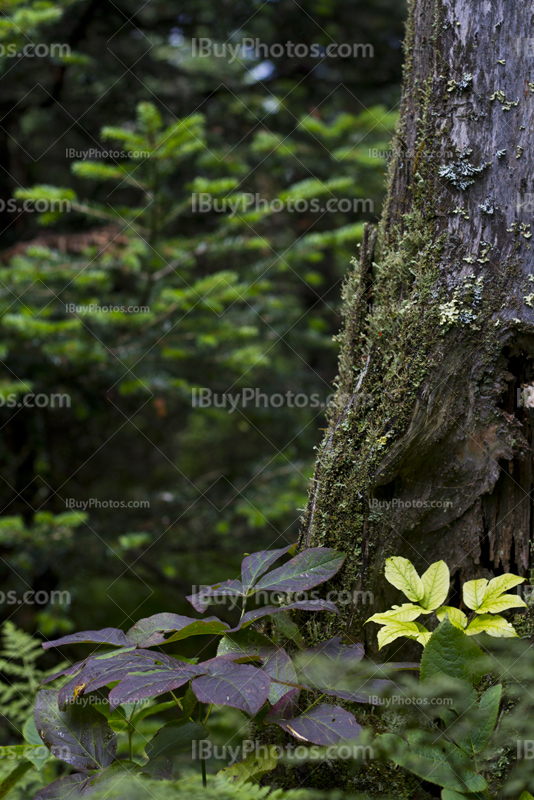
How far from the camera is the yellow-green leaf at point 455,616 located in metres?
1.34

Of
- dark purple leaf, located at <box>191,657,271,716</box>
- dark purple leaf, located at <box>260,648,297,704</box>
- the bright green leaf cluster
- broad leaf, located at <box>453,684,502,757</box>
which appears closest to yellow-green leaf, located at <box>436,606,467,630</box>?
the bright green leaf cluster

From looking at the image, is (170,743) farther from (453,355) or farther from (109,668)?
(453,355)

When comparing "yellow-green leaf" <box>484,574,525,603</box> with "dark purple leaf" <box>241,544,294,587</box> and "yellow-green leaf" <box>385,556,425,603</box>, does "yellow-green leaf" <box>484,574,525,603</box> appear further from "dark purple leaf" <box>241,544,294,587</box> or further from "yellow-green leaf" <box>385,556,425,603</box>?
"dark purple leaf" <box>241,544,294,587</box>

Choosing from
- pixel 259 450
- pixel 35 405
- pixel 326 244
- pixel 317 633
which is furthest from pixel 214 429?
pixel 317 633

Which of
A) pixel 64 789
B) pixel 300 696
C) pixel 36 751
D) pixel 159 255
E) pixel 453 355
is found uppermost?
pixel 159 255

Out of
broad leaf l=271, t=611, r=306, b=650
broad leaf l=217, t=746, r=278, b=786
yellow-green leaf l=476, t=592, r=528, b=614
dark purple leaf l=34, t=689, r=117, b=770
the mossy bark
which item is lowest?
broad leaf l=217, t=746, r=278, b=786

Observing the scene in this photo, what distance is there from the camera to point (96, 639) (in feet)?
4.34

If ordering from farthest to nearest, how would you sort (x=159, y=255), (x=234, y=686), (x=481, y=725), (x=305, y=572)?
(x=159, y=255)
(x=305, y=572)
(x=481, y=725)
(x=234, y=686)

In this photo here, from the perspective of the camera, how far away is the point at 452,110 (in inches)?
60.0

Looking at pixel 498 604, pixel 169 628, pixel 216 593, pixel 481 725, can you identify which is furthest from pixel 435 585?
pixel 169 628

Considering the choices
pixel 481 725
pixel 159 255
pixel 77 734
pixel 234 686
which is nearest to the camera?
pixel 234 686

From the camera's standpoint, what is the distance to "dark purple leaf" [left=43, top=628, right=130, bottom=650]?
4.28ft

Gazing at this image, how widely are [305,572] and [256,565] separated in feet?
0.47

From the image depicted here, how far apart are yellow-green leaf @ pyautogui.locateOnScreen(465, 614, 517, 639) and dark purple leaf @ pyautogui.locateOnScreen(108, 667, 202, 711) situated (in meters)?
0.71
